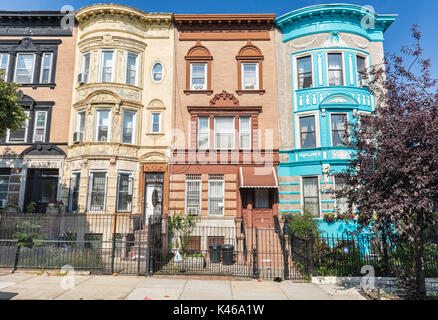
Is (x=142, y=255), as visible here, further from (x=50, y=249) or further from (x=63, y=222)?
(x=63, y=222)

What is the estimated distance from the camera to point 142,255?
12297 millimetres

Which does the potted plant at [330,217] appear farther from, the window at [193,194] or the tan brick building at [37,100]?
the tan brick building at [37,100]

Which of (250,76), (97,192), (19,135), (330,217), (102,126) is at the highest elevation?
(250,76)

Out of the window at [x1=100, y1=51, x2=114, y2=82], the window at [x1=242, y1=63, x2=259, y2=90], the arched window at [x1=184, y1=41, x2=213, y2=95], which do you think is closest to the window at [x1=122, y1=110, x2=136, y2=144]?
the window at [x1=100, y1=51, x2=114, y2=82]

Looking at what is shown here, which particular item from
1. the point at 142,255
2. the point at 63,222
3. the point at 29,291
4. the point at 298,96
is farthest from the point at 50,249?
the point at 298,96

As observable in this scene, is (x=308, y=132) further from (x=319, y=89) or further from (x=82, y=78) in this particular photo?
(x=82, y=78)

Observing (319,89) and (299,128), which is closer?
(319,89)

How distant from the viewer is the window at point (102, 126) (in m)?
15.7

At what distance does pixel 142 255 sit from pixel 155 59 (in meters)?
11.3

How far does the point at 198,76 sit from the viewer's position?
17.2 meters

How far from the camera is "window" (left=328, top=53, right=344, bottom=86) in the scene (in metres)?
16.0

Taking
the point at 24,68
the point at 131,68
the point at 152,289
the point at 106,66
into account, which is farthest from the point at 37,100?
the point at 152,289

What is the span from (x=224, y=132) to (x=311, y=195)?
6022 mm

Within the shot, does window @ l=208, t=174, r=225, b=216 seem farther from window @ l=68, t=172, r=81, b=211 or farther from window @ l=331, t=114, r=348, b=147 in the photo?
window @ l=68, t=172, r=81, b=211
